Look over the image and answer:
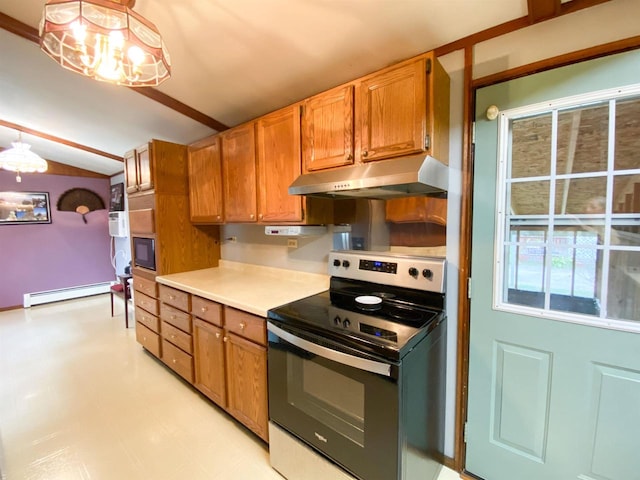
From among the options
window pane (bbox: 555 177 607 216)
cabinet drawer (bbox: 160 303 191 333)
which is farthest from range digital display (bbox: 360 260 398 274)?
cabinet drawer (bbox: 160 303 191 333)

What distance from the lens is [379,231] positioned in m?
1.82

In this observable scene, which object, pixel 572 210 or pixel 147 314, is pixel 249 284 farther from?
pixel 572 210

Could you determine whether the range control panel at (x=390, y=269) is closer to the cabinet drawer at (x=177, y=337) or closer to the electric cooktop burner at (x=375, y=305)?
the electric cooktop burner at (x=375, y=305)

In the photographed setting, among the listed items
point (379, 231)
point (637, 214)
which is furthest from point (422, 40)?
point (637, 214)

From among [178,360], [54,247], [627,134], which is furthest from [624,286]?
[54,247]

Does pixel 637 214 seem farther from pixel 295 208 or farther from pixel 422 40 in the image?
pixel 295 208

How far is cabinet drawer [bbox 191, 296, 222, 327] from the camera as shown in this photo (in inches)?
76.9

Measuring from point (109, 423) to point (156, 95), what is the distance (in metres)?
2.51

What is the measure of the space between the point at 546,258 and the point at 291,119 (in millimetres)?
1609

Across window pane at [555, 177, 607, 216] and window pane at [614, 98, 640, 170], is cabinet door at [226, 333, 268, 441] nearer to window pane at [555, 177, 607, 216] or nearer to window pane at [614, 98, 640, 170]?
window pane at [555, 177, 607, 216]

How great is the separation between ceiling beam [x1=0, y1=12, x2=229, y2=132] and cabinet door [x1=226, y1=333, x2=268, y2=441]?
6.46ft

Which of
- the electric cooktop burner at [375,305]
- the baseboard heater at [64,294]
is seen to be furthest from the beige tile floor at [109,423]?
the baseboard heater at [64,294]

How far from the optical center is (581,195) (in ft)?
4.08

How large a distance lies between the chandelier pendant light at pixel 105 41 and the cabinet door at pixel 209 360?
1.56 m
